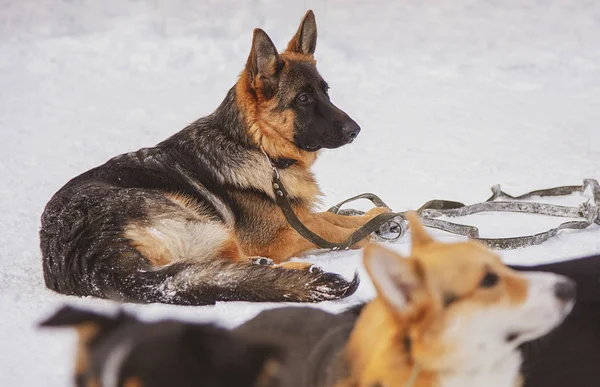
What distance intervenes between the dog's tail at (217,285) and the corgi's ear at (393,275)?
5.32ft

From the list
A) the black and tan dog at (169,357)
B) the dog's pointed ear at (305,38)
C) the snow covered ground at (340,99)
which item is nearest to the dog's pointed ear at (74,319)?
the black and tan dog at (169,357)

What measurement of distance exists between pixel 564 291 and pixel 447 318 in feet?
1.14

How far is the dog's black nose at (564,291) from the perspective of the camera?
1854 millimetres

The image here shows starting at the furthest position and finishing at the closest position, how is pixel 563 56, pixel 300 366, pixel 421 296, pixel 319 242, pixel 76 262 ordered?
pixel 563 56 < pixel 319 242 < pixel 76 262 < pixel 300 366 < pixel 421 296

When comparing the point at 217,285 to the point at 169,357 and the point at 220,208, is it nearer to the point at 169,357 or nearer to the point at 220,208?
the point at 220,208

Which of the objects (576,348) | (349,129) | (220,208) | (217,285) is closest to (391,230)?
(349,129)

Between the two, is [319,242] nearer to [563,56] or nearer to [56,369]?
[56,369]

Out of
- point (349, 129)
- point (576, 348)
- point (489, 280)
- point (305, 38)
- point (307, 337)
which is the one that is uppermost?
point (305, 38)

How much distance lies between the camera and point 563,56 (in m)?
10.2

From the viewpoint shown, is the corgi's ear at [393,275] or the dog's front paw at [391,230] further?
the dog's front paw at [391,230]

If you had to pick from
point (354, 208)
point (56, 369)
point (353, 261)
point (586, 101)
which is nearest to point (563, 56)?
point (586, 101)

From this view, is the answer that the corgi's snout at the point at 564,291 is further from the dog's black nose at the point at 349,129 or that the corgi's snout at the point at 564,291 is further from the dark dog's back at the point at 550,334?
the dog's black nose at the point at 349,129

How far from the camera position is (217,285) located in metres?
3.46

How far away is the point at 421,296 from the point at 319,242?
9.21 ft
